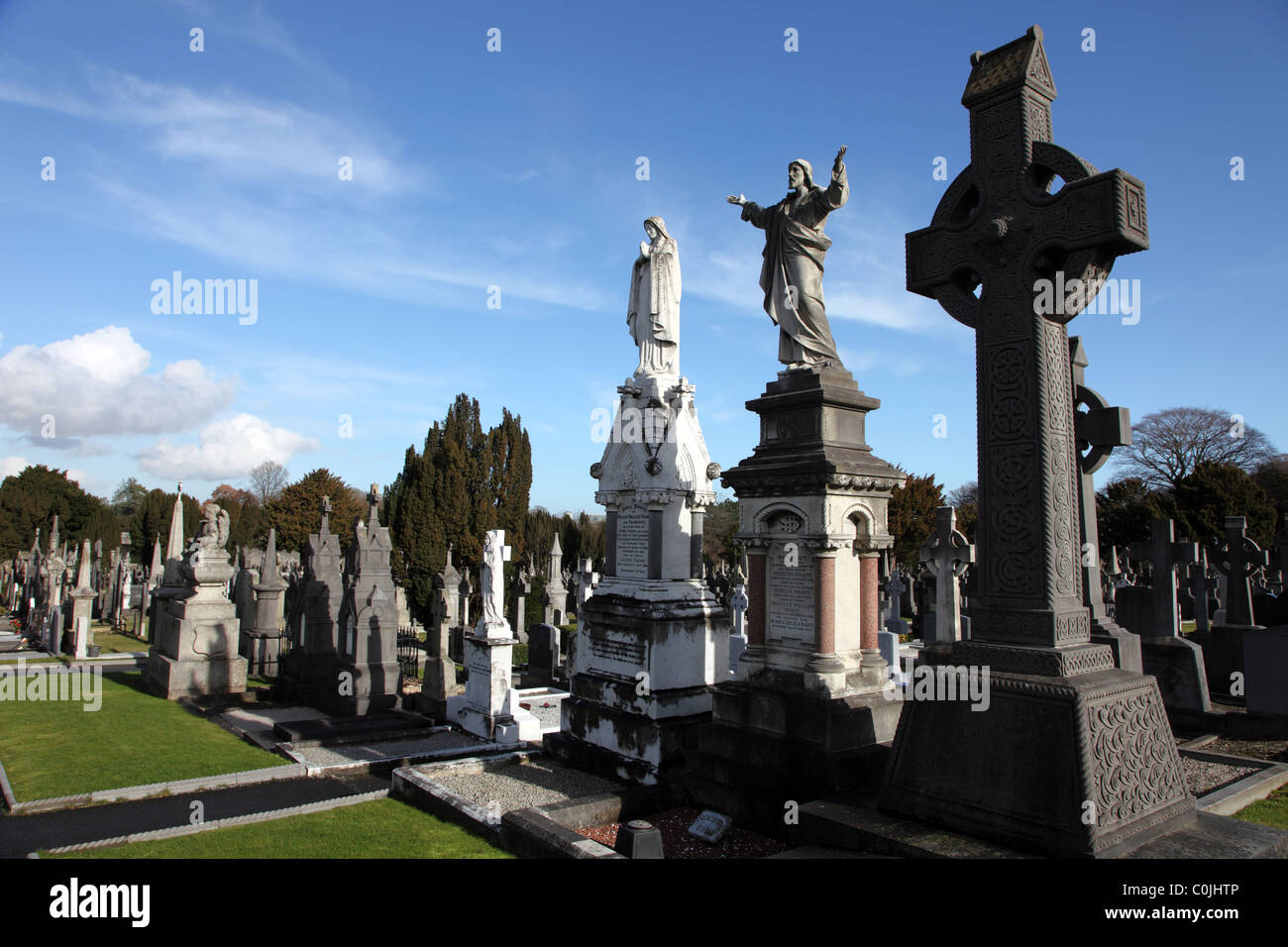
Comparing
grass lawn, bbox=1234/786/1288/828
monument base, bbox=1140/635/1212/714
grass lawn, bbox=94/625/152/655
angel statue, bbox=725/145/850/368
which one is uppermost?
angel statue, bbox=725/145/850/368

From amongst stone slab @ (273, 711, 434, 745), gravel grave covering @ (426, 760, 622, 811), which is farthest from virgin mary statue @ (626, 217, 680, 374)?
stone slab @ (273, 711, 434, 745)

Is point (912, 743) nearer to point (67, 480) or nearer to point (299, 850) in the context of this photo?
point (299, 850)

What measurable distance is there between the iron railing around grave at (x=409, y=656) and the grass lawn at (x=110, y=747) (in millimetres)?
5605

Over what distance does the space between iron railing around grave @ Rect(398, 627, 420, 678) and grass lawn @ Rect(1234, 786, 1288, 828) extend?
15.1 metres

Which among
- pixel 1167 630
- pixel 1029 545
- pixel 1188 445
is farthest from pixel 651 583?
pixel 1188 445

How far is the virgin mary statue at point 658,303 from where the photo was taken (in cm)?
999

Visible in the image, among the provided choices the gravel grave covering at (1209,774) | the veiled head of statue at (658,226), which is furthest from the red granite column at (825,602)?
the veiled head of statue at (658,226)

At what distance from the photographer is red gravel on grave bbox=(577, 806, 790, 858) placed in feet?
19.7

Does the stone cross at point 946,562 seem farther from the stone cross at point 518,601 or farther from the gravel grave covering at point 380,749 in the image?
the stone cross at point 518,601

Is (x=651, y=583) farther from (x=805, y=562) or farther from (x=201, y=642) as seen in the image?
(x=201, y=642)

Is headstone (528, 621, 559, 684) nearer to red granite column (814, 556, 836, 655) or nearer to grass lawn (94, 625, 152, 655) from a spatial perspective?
red granite column (814, 556, 836, 655)

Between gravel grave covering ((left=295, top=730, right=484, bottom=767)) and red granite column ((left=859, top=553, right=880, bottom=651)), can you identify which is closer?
red granite column ((left=859, top=553, right=880, bottom=651))

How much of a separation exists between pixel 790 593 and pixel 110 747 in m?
9.39
